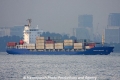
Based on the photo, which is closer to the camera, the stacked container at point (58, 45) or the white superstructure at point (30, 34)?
the stacked container at point (58, 45)

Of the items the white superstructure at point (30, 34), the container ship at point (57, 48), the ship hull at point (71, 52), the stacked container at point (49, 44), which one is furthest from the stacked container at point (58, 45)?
the white superstructure at point (30, 34)

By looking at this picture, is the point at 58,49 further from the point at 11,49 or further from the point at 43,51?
the point at 11,49

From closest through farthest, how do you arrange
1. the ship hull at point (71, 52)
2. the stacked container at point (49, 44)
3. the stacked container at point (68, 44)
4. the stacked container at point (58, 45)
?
the ship hull at point (71, 52), the stacked container at point (68, 44), the stacked container at point (58, 45), the stacked container at point (49, 44)

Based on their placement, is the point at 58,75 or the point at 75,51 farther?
the point at 75,51

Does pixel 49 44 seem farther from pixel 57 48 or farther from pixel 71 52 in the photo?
pixel 71 52

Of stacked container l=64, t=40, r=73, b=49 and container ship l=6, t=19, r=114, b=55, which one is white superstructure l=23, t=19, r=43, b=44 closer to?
container ship l=6, t=19, r=114, b=55

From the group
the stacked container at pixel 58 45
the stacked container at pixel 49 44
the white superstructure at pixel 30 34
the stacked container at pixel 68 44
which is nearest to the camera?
the stacked container at pixel 68 44

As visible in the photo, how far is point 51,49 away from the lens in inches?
5059

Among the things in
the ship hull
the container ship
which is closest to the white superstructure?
the container ship

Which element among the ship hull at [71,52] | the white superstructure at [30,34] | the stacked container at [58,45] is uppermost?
the white superstructure at [30,34]

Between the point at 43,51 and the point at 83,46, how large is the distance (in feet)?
33.2

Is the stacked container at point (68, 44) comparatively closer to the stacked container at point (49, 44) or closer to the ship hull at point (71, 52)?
the ship hull at point (71, 52)

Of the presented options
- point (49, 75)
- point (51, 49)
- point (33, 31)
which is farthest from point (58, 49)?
point (49, 75)

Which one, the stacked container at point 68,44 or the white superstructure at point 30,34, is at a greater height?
the white superstructure at point 30,34
